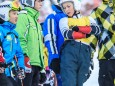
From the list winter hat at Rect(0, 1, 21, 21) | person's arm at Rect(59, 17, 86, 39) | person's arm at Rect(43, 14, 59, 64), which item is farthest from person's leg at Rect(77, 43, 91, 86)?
winter hat at Rect(0, 1, 21, 21)

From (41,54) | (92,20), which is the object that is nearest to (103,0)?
(92,20)

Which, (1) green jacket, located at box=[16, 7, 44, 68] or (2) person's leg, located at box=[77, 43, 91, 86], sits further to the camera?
(1) green jacket, located at box=[16, 7, 44, 68]

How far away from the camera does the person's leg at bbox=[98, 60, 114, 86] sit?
11422mm

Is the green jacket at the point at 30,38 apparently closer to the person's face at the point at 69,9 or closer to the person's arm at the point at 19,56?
the person's arm at the point at 19,56

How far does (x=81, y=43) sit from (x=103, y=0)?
1.08 metres

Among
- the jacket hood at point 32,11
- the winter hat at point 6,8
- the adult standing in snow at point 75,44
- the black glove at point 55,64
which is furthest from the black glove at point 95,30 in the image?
the winter hat at point 6,8

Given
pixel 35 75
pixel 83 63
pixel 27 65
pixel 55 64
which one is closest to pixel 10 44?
pixel 27 65

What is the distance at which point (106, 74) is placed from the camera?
11.4 meters

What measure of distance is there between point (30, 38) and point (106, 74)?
4.28 ft

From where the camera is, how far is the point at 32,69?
36.7 feet

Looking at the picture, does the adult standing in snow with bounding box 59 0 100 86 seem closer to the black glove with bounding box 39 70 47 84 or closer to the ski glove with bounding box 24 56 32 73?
the ski glove with bounding box 24 56 32 73

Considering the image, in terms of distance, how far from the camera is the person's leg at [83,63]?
10.9 metres

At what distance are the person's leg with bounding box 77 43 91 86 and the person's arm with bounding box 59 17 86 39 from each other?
0.52ft

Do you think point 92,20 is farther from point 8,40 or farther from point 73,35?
point 8,40
